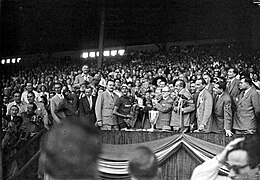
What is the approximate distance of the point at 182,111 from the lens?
1041 centimetres

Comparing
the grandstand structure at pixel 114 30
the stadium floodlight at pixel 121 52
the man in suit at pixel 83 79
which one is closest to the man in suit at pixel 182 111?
the man in suit at pixel 83 79

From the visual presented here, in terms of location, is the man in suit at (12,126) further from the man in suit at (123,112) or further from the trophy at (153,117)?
the trophy at (153,117)

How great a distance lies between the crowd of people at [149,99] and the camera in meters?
9.98

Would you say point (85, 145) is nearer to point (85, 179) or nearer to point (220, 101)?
point (85, 179)

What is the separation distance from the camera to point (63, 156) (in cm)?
205

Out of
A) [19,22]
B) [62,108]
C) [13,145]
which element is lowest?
[13,145]

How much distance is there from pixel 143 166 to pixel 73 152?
1151 millimetres

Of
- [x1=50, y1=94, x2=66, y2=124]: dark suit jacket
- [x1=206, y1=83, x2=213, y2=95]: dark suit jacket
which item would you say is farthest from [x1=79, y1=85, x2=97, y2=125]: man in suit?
[x1=206, y1=83, x2=213, y2=95]: dark suit jacket

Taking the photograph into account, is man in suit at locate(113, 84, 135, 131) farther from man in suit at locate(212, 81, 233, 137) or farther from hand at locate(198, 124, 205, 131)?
man in suit at locate(212, 81, 233, 137)

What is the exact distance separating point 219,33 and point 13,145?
8655 millimetres

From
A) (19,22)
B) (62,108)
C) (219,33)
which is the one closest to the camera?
(62,108)

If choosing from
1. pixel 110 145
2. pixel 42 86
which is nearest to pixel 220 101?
pixel 110 145

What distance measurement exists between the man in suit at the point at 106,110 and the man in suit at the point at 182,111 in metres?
1.37

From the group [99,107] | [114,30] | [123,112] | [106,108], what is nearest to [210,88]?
[123,112]
